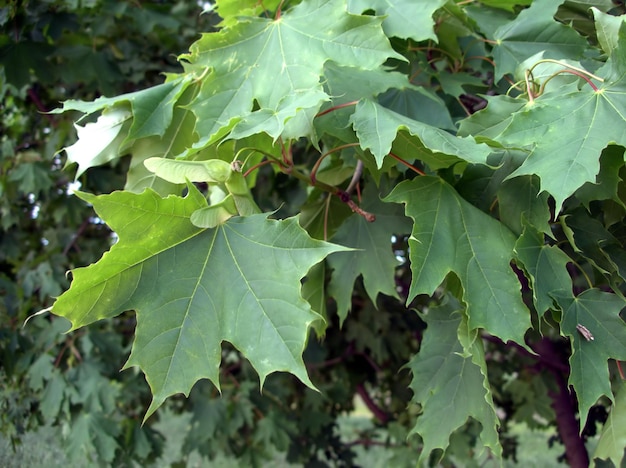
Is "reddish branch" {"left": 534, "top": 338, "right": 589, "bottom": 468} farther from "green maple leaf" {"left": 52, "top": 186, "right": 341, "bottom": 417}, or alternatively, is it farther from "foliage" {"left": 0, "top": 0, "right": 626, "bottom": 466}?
"green maple leaf" {"left": 52, "top": 186, "right": 341, "bottom": 417}

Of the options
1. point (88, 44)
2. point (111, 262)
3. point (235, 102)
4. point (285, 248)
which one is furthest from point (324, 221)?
point (88, 44)

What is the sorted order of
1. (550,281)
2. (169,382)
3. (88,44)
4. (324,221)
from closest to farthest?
(169,382) → (550,281) → (324,221) → (88,44)

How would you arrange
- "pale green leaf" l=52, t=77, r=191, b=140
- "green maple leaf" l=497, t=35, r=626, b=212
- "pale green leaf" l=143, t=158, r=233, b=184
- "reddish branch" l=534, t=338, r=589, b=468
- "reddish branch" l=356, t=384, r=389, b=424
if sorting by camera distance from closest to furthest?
1. "green maple leaf" l=497, t=35, r=626, b=212
2. "pale green leaf" l=143, t=158, r=233, b=184
3. "pale green leaf" l=52, t=77, r=191, b=140
4. "reddish branch" l=534, t=338, r=589, b=468
5. "reddish branch" l=356, t=384, r=389, b=424

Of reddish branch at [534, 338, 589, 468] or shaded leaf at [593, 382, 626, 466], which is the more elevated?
shaded leaf at [593, 382, 626, 466]

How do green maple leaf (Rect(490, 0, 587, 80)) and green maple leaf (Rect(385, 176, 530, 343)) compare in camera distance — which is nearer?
green maple leaf (Rect(385, 176, 530, 343))

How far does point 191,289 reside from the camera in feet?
3.72

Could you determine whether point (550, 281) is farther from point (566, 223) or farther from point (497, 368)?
point (497, 368)

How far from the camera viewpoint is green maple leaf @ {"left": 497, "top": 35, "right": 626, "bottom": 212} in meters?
1.05

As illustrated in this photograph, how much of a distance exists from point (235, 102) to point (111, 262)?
46 cm

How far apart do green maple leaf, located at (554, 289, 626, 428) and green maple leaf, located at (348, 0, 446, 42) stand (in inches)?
24.7

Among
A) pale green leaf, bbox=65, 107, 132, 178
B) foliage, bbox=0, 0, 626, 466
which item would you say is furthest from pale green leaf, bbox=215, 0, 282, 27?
pale green leaf, bbox=65, 107, 132, 178

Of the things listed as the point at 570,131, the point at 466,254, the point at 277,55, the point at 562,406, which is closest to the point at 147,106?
the point at 277,55

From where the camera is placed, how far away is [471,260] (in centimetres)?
122

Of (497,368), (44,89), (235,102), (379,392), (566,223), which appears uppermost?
(235,102)
